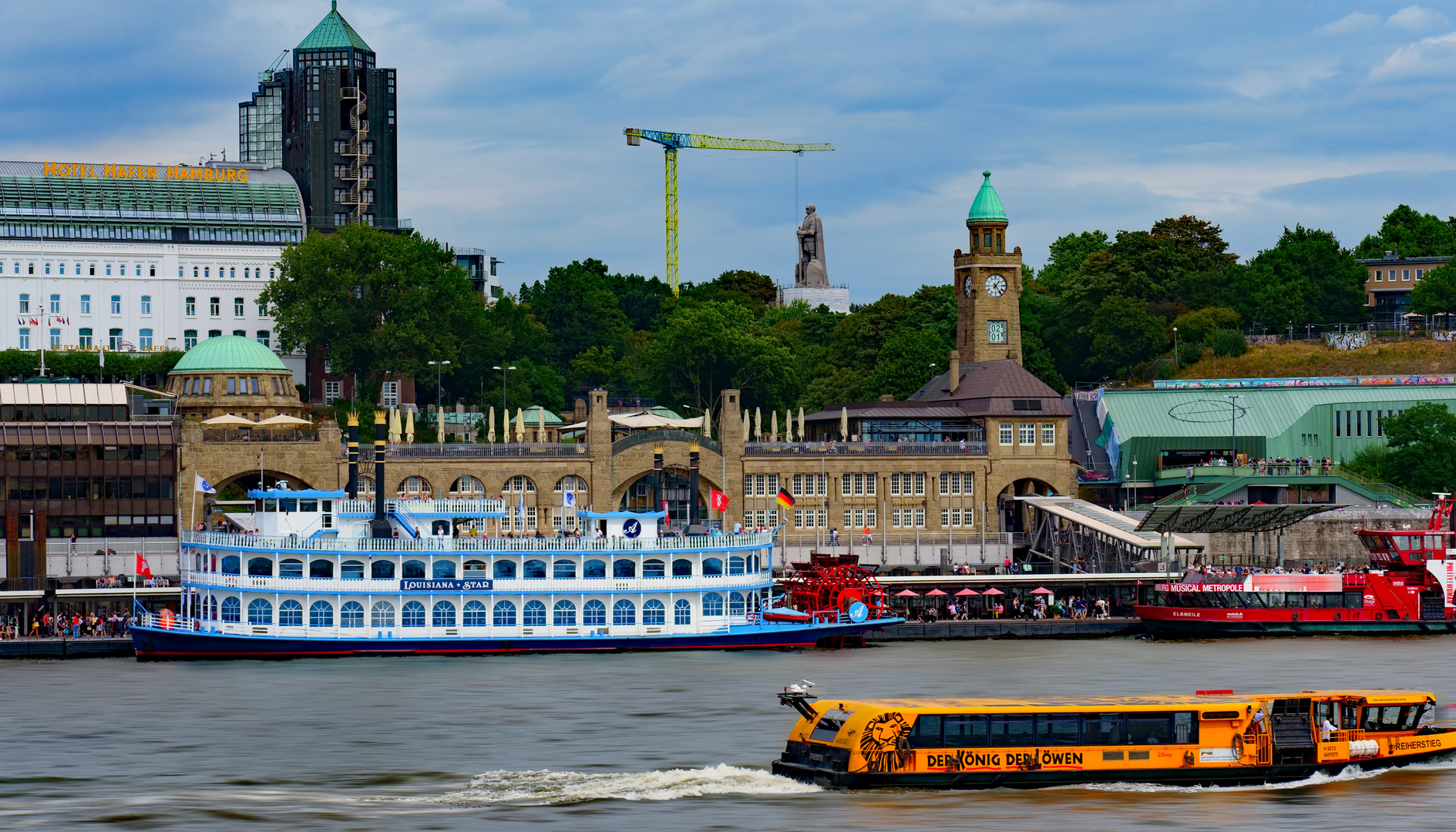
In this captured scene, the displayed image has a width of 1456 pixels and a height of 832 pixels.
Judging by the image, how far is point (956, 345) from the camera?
154 m

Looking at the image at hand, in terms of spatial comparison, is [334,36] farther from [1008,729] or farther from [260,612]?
[1008,729]

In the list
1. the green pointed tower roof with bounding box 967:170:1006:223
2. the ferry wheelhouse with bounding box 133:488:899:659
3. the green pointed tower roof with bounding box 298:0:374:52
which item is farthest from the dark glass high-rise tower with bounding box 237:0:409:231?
the ferry wheelhouse with bounding box 133:488:899:659

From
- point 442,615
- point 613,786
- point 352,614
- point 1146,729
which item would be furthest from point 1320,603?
point 613,786

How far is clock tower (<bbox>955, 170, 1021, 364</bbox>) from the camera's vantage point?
148000 mm

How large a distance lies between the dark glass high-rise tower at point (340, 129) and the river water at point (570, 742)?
3598 inches

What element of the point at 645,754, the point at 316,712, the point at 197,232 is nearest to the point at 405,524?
the point at 316,712

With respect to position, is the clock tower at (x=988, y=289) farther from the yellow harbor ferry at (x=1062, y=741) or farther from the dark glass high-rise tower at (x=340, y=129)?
the yellow harbor ferry at (x=1062, y=741)

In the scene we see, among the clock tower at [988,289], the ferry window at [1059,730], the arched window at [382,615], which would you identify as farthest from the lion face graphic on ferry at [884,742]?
the clock tower at [988,289]

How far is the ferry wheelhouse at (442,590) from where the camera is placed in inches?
3442

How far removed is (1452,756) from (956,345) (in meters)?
101

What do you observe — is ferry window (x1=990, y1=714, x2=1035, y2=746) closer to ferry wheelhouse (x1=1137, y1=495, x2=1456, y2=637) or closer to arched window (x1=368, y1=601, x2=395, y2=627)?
arched window (x1=368, y1=601, x2=395, y2=627)

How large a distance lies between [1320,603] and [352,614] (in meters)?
44.8

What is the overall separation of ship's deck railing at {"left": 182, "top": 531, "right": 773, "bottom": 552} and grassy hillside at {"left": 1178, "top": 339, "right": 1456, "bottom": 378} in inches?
2834

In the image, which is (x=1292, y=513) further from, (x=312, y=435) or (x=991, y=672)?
(x=312, y=435)
